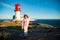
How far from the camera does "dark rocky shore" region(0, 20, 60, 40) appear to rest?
2.45 metres

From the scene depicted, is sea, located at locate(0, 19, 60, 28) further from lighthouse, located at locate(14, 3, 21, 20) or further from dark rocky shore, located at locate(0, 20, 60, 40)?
lighthouse, located at locate(14, 3, 21, 20)

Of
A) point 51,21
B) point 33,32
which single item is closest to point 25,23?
point 33,32

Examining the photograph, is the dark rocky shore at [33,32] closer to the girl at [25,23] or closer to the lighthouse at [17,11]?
the girl at [25,23]

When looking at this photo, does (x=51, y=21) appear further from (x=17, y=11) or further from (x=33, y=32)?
(x=17, y=11)

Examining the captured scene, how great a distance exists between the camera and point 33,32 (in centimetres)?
249

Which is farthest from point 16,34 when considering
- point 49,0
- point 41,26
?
point 49,0

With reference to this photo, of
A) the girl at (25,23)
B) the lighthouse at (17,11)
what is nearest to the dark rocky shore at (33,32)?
the girl at (25,23)

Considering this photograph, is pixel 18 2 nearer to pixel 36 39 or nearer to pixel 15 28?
pixel 15 28

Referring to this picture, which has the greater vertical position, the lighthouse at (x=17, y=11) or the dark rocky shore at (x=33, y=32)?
the lighthouse at (x=17, y=11)

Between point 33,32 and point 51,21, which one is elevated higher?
point 51,21

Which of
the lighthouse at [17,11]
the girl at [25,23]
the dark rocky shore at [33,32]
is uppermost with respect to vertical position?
the lighthouse at [17,11]

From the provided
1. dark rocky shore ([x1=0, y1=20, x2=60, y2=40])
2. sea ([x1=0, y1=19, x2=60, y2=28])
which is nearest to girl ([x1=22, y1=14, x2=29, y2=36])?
dark rocky shore ([x1=0, y1=20, x2=60, y2=40])

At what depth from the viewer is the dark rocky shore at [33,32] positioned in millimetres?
2445

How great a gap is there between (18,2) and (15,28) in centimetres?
45
